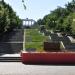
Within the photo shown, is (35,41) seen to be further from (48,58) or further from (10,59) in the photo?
(48,58)

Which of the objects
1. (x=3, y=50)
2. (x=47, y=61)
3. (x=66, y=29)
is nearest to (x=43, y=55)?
(x=47, y=61)

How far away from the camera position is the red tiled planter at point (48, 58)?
83.0 feet

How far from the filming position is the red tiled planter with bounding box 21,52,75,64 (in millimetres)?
25297

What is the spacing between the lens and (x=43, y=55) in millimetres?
25453

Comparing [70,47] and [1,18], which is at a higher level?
[1,18]

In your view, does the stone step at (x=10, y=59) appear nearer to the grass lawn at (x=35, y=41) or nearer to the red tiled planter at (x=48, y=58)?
the red tiled planter at (x=48, y=58)

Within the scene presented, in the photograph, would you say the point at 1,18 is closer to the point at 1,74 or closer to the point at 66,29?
the point at 66,29

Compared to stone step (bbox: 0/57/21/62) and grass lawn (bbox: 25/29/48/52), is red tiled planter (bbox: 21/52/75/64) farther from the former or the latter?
grass lawn (bbox: 25/29/48/52)

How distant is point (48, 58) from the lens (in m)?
25.4

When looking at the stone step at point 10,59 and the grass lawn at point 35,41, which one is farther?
the grass lawn at point 35,41

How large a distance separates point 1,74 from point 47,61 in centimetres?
735

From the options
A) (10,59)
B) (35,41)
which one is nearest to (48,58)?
(10,59)

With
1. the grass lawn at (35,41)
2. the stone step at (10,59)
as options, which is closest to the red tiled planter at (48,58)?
the stone step at (10,59)

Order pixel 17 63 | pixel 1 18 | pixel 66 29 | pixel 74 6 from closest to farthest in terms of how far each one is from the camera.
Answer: pixel 17 63 < pixel 1 18 < pixel 66 29 < pixel 74 6
